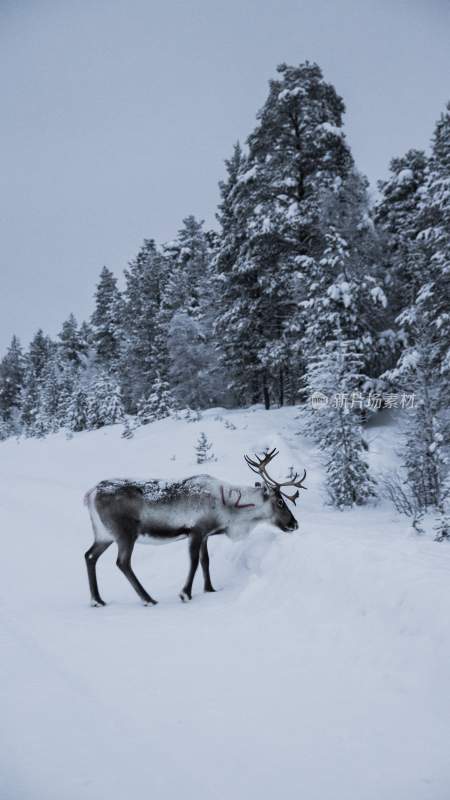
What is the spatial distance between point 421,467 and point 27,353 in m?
58.1

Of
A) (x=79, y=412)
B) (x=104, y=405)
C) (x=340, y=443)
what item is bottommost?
(x=340, y=443)

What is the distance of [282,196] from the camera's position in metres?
18.9

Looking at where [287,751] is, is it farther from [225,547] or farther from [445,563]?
[225,547]

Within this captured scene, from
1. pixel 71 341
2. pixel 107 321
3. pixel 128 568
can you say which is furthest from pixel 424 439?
pixel 71 341

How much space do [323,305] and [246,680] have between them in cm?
1358

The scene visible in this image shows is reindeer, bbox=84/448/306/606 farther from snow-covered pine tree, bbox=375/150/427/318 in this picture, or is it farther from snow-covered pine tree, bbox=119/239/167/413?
snow-covered pine tree, bbox=119/239/167/413

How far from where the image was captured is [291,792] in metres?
2.27

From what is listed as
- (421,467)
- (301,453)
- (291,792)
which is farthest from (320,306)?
(291,792)

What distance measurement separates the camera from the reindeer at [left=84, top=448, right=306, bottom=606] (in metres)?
5.71

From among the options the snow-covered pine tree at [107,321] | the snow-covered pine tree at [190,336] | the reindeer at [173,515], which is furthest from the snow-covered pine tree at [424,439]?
the snow-covered pine tree at [107,321]

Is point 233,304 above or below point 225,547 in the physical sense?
above

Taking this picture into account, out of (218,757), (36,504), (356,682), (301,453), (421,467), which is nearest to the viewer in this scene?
(218,757)

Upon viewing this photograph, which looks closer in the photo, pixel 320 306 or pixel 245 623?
pixel 245 623

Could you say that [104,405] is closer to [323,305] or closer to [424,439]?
[323,305]
